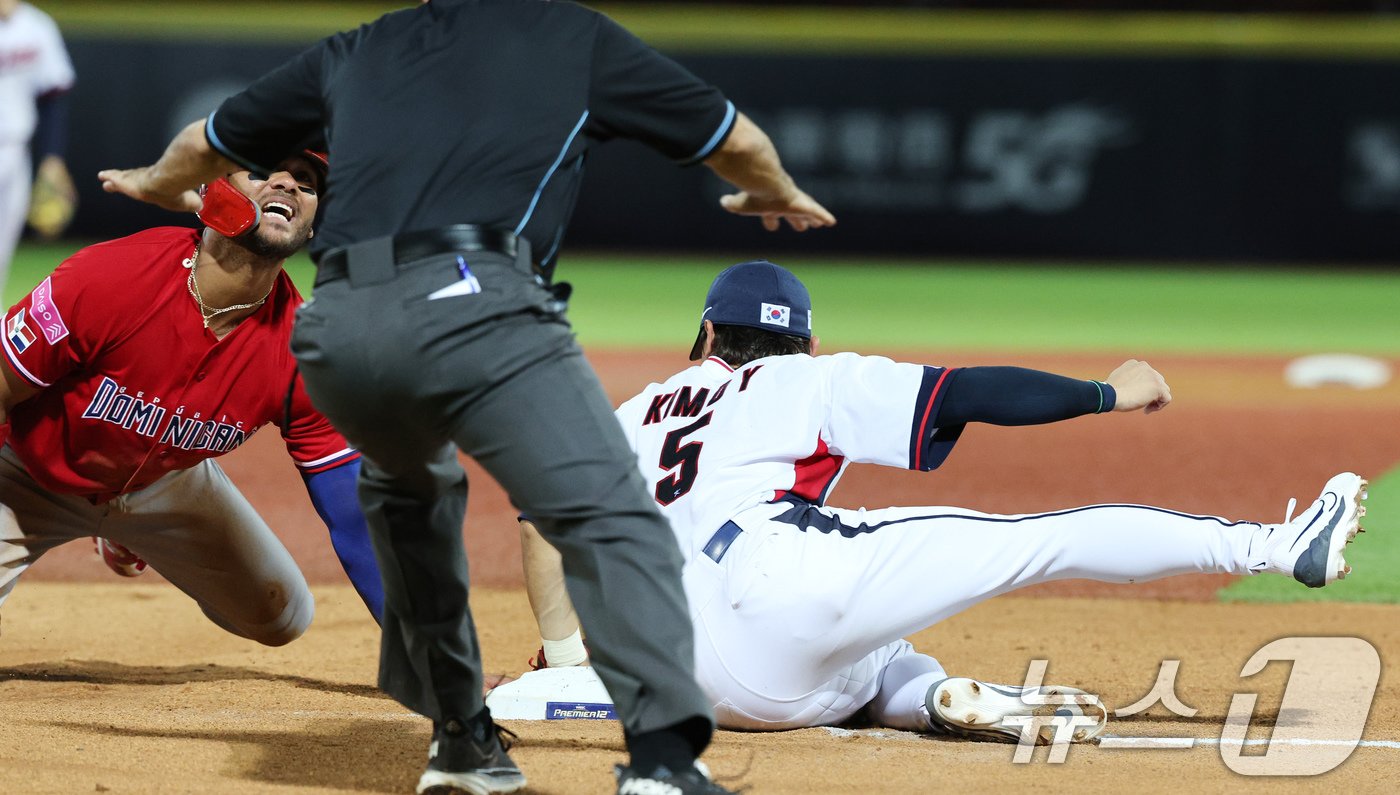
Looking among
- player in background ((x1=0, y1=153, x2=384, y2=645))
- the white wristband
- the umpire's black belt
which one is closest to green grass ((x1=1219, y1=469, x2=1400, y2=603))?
the white wristband

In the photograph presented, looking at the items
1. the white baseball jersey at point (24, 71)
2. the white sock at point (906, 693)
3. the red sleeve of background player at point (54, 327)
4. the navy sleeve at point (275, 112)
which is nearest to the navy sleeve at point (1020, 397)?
the white sock at point (906, 693)

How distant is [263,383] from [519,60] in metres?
1.67

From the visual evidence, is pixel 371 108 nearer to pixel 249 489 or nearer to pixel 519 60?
pixel 519 60

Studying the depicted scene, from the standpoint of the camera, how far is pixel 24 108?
9953 millimetres

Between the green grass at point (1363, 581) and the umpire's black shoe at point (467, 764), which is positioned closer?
the umpire's black shoe at point (467, 764)

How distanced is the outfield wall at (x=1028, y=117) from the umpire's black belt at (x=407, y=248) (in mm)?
15630

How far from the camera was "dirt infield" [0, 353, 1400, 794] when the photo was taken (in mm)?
3486

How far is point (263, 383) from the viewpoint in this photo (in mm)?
4219

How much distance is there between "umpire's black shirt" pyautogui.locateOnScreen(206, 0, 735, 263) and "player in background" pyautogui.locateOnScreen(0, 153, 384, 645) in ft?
3.58

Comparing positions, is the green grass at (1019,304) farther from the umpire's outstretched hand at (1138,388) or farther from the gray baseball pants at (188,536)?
the umpire's outstretched hand at (1138,388)

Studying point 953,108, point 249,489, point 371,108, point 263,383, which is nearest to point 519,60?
point 371,108

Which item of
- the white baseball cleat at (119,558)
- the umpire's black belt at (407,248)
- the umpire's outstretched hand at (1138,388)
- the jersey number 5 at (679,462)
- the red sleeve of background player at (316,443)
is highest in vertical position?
the umpire's black belt at (407,248)

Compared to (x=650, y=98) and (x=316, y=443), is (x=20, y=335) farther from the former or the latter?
(x=650, y=98)

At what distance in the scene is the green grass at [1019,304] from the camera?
12.7 m
